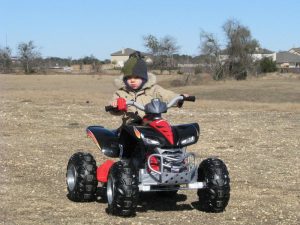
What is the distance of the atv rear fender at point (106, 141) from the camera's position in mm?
7691

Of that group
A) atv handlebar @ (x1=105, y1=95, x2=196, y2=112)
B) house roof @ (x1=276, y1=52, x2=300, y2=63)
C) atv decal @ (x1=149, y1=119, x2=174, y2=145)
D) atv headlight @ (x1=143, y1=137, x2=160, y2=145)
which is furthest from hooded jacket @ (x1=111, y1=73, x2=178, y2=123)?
house roof @ (x1=276, y1=52, x2=300, y2=63)

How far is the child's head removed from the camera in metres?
7.70

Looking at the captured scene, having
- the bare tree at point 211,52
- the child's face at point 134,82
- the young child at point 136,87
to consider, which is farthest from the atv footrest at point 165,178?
the bare tree at point 211,52

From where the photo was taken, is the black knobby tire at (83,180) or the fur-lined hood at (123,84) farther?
the fur-lined hood at (123,84)

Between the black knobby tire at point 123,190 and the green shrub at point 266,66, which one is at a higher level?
the black knobby tire at point 123,190

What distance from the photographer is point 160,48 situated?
113562 millimetres

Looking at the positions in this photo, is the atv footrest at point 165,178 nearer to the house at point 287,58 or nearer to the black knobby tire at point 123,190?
the black knobby tire at point 123,190

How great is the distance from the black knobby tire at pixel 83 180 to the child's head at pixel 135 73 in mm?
1079

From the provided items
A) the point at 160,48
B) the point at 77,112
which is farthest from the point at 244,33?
the point at 77,112

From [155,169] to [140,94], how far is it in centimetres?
129

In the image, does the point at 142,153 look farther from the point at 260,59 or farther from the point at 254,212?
the point at 260,59

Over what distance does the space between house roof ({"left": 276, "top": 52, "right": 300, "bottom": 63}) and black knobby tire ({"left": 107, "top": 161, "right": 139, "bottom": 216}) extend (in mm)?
156887

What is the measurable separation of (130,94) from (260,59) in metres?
82.3

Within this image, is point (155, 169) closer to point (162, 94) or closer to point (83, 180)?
point (83, 180)
